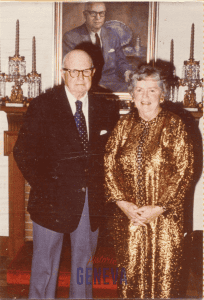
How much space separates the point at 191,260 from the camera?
1.82 m

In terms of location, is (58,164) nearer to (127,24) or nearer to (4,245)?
(4,245)

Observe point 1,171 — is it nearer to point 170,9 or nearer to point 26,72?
point 26,72

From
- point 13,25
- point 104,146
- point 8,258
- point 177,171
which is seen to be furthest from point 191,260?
point 13,25

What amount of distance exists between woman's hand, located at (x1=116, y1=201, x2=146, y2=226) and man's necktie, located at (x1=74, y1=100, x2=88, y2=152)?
37cm

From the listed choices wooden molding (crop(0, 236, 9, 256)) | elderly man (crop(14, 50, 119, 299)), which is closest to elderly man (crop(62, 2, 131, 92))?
elderly man (crop(14, 50, 119, 299))

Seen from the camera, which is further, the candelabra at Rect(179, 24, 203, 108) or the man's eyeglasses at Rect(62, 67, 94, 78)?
the candelabra at Rect(179, 24, 203, 108)

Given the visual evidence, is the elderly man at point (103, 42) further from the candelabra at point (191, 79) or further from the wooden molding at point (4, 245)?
the wooden molding at point (4, 245)

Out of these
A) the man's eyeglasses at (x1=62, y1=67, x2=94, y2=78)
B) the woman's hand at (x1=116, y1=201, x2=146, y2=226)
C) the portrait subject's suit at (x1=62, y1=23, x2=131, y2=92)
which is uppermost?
the portrait subject's suit at (x1=62, y1=23, x2=131, y2=92)

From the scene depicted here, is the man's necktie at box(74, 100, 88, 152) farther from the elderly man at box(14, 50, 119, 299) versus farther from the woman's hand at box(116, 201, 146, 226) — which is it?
the woman's hand at box(116, 201, 146, 226)

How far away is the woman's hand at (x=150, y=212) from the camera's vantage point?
158 cm

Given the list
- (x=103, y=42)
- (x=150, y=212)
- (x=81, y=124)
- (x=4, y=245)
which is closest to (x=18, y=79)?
(x=103, y=42)

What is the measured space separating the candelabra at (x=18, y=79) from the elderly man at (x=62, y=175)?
1.71 ft

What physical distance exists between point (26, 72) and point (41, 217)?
3.59 ft

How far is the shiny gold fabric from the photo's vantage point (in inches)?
61.6
